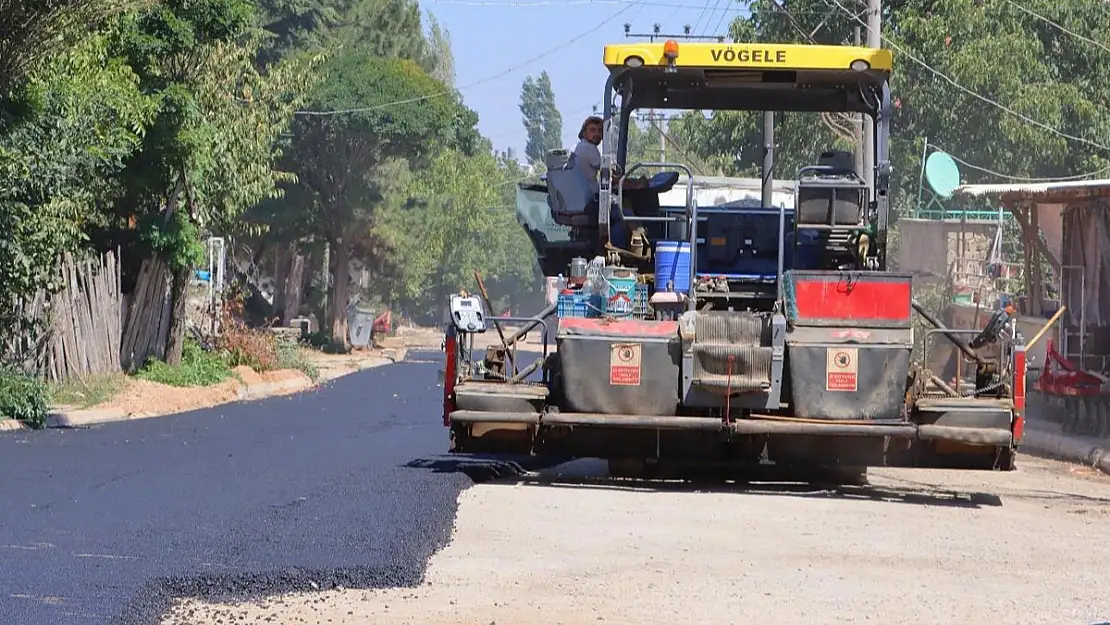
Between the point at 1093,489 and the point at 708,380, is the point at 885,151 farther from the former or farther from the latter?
the point at 1093,489

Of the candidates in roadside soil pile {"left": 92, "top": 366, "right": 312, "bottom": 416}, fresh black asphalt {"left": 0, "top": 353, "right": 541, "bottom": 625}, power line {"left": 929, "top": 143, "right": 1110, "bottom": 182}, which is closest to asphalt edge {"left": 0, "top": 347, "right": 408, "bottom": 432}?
roadside soil pile {"left": 92, "top": 366, "right": 312, "bottom": 416}

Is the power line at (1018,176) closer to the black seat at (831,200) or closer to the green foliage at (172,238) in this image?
the green foliage at (172,238)

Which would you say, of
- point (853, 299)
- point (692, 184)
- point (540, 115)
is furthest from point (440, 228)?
point (540, 115)

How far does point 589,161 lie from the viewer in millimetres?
12305

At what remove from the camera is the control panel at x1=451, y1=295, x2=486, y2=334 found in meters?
10.9

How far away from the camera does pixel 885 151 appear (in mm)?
11641

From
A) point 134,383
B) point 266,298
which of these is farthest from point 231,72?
point 266,298

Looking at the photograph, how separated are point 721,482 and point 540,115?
172 m

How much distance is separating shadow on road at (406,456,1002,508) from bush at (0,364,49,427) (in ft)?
17.7

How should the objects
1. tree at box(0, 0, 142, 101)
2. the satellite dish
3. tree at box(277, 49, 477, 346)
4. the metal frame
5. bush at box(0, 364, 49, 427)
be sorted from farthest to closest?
tree at box(277, 49, 477, 346), the satellite dish, bush at box(0, 364, 49, 427), tree at box(0, 0, 142, 101), the metal frame

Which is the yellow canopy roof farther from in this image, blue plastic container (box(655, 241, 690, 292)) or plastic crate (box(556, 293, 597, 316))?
plastic crate (box(556, 293, 597, 316))

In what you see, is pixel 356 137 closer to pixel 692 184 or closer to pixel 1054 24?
pixel 1054 24

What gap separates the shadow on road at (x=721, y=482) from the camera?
11383 millimetres

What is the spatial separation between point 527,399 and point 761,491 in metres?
1.82
